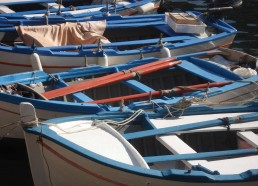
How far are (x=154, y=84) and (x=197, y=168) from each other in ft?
13.4

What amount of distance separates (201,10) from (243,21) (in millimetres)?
1520

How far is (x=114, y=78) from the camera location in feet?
32.9

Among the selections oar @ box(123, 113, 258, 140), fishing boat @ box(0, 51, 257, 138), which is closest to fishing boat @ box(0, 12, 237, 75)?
fishing boat @ box(0, 51, 257, 138)

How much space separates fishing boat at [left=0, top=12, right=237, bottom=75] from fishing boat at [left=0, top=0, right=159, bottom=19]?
0.68 metres

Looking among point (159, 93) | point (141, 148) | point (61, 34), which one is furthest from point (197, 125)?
point (61, 34)

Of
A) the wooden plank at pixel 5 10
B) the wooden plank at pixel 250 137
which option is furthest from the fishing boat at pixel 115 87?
the wooden plank at pixel 5 10

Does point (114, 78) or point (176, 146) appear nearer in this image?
point (176, 146)

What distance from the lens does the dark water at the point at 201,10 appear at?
9.66 metres

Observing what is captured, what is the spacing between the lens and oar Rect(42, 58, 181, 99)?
949cm

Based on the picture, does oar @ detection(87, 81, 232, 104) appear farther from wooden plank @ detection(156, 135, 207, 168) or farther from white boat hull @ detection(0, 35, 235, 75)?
white boat hull @ detection(0, 35, 235, 75)

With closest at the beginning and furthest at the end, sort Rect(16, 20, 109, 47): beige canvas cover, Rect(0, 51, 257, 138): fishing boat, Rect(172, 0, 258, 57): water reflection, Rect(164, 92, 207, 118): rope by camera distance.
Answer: Rect(164, 92, 207, 118): rope → Rect(0, 51, 257, 138): fishing boat → Rect(16, 20, 109, 47): beige canvas cover → Rect(172, 0, 258, 57): water reflection

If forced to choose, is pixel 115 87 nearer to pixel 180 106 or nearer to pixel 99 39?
pixel 99 39

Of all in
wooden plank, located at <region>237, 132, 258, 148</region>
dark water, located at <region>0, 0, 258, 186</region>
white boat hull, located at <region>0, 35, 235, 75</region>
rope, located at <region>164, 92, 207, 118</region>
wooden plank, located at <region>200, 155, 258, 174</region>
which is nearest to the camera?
wooden plank, located at <region>200, 155, 258, 174</region>

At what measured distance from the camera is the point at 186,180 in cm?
691
